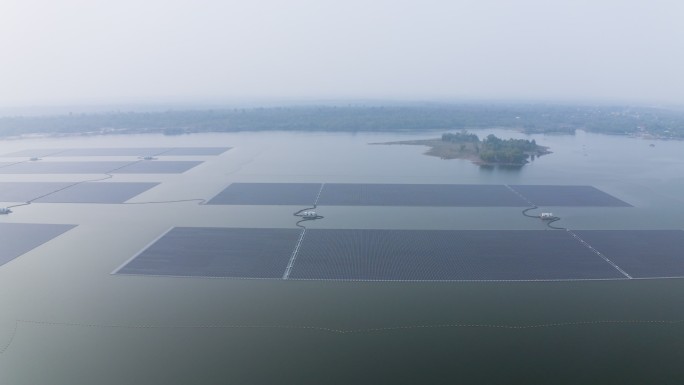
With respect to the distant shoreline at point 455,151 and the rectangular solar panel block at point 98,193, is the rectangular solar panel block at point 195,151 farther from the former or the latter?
the distant shoreline at point 455,151

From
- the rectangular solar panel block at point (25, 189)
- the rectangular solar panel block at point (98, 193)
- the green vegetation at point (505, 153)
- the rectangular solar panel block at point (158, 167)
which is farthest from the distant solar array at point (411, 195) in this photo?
the rectangular solar panel block at point (25, 189)

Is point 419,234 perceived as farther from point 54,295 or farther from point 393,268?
point 54,295

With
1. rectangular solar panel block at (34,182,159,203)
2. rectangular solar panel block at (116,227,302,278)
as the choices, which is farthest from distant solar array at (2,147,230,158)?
rectangular solar panel block at (116,227,302,278)

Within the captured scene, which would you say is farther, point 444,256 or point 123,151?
point 123,151

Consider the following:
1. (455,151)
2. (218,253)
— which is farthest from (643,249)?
(455,151)

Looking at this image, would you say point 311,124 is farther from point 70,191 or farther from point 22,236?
point 22,236

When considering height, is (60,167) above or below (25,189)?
above
